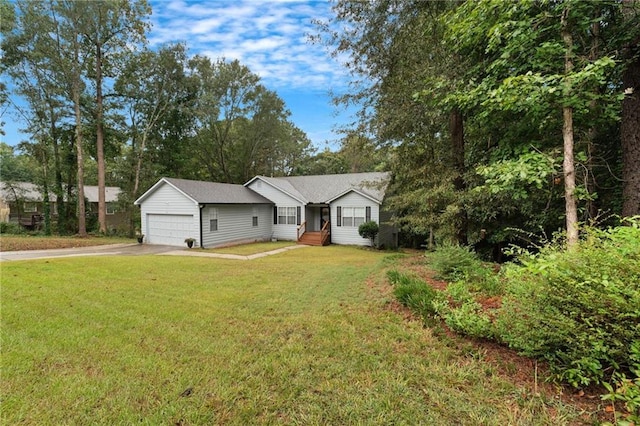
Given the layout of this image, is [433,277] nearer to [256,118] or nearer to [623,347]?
[623,347]

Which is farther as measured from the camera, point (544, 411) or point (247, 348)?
point (247, 348)

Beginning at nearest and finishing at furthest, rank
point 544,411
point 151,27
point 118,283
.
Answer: point 544,411 → point 118,283 → point 151,27

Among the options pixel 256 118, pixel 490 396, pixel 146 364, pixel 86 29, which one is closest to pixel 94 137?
pixel 86 29

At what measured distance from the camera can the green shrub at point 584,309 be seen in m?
2.37

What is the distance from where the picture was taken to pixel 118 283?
661 cm

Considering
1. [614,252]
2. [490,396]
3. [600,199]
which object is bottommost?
[490,396]

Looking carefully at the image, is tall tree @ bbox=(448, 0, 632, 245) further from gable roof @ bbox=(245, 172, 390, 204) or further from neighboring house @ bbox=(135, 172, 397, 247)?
gable roof @ bbox=(245, 172, 390, 204)

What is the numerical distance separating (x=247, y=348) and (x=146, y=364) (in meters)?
1.12

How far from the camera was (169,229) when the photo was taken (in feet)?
55.0

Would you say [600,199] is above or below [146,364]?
above

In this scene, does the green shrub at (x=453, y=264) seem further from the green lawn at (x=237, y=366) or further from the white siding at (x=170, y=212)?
the white siding at (x=170, y=212)

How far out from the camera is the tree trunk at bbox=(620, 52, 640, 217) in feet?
18.1

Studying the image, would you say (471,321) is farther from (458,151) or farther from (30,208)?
(30,208)

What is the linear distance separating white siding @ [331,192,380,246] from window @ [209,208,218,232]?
7470 millimetres
